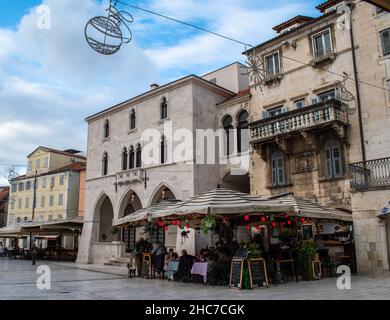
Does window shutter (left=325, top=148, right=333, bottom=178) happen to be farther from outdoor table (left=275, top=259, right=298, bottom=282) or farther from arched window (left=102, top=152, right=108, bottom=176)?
arched window (left=102, top=152, right=108, bottom=176)

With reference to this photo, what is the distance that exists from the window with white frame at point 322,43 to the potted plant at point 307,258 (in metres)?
10.1

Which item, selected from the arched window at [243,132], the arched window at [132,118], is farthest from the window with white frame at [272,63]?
the arched window at [132,118]

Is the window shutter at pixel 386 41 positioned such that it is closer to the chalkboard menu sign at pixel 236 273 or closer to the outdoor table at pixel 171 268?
the chalkboard menu sign at pixel 236 273

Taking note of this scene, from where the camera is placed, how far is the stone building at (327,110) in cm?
1725

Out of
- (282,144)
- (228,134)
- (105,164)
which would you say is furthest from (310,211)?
(105,164)

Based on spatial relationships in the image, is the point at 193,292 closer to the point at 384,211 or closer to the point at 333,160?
the point at 384,211

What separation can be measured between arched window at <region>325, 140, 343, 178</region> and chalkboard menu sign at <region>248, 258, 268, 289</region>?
758 cm

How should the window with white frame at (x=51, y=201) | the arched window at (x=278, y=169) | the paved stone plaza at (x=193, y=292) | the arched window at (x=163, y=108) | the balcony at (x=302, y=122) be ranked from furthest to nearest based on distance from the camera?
1. the window with white frame at (x=51, y=201)
2. the arched window at (x=163, y=108)
3. the arched window at (x=278, y=169)
4. the balcony at (x=302, y=122)
5. the paved stone plaza at (x=193, y=292)

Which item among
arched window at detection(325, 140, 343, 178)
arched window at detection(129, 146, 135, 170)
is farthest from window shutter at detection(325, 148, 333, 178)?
arched window at detection(129, 146, 135, 170)

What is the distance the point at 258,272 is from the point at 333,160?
27.3 feet

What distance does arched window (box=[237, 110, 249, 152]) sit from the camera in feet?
77.2

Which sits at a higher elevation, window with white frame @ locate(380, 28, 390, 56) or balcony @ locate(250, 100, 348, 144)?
window with white frame @ locate(380, 28, 390, 56)

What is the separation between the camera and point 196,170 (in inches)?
912
